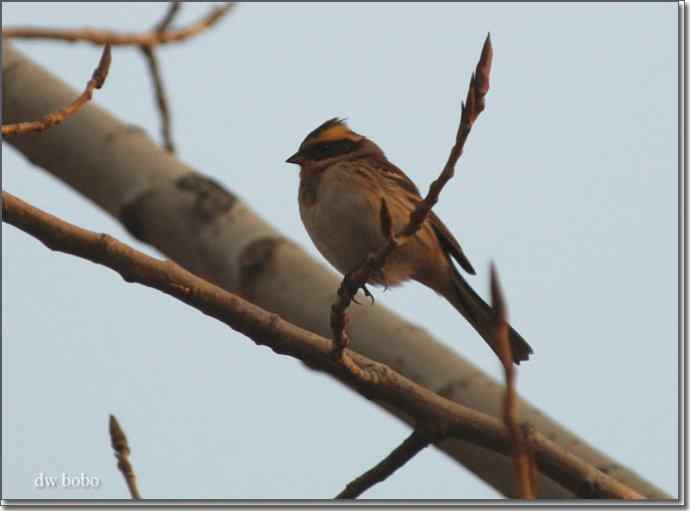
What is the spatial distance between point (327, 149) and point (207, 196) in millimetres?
943

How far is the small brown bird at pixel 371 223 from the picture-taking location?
5.37m

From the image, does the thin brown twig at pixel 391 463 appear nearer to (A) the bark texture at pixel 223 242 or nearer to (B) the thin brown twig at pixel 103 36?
(A) the bark texture at pixel 223 242

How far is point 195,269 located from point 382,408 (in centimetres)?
116

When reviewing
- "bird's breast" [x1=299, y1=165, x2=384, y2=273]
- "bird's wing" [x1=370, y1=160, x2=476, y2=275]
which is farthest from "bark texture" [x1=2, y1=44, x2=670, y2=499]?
"bird's wing" [x1=370, y1=160, x2=476, y2=275]

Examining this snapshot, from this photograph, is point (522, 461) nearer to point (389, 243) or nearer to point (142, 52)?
point (389, 243)

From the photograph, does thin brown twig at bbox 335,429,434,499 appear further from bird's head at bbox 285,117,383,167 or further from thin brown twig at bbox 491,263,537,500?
bird's head at bbox 285,117,383,167

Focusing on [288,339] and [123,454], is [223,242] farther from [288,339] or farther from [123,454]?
[123,454]

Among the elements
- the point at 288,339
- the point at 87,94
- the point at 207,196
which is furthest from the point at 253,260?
the point at 87,94

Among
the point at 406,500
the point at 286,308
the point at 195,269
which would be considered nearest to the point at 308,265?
the point at 286,308

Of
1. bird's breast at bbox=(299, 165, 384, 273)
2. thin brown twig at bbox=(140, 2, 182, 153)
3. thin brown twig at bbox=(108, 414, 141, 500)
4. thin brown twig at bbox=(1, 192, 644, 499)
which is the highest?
thin brown twig at bbox=(140, 2, 182, 153)

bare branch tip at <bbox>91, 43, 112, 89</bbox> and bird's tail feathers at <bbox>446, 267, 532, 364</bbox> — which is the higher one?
bird's tail feathers at <bbox>446, 267, 532, 364</bbox>

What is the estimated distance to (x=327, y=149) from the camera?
6125mm

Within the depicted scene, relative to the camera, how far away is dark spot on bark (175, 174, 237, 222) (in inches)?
213

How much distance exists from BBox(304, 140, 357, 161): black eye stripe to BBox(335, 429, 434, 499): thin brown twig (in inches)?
93.3
